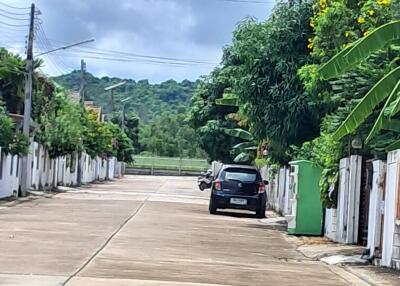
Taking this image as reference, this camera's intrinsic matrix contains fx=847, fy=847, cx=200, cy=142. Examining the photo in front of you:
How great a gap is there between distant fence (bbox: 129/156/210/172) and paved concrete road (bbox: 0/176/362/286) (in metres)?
72.3

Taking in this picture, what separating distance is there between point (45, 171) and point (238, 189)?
18789 millimetres

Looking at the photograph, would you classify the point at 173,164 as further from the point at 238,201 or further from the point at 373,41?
the point at 373,41

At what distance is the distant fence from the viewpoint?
98.9 meters

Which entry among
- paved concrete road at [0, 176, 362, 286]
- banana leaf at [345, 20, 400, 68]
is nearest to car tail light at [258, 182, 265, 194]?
paved concrete road at [0, 176, 362, 286]

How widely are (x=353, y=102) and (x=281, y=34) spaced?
7.78m

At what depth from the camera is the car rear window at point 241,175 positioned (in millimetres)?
28703

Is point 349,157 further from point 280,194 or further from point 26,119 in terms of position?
point 26,119

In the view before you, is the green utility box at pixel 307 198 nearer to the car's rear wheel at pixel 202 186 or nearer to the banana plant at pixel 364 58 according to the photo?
the banana plant at pixel 364 58

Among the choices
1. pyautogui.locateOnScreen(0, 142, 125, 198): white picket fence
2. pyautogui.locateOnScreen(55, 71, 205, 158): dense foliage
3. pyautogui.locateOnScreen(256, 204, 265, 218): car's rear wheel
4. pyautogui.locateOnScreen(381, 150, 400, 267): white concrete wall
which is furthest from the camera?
pyautogui.locateOnScreen(55, 71, 205, 158): dense foliage

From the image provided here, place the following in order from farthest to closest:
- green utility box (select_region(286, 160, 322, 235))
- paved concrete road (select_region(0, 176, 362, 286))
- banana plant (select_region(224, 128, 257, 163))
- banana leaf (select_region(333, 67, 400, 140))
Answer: banana plant (select_region(224, 128, 257, 163))
green utility box (select_region(286, 160, 322, 235))
banana leaf (select_region(333, 67, 400, 140))
paved concrete road (select_region(0, 176, 362, 286))

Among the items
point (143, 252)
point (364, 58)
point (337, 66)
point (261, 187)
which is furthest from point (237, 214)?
point (364, 58)

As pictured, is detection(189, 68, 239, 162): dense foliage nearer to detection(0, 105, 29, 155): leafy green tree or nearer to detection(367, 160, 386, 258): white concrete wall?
detection(0, 105, 29, 155): leafy green tree

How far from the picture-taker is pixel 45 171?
44750mm

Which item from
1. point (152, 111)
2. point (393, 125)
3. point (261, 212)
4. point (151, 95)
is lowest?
point (261, 212)
